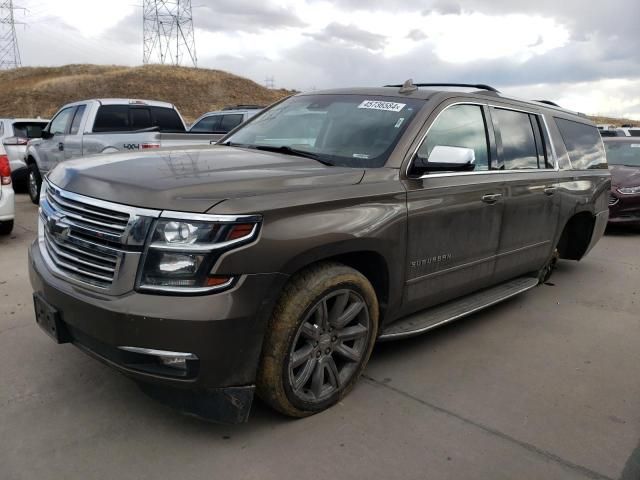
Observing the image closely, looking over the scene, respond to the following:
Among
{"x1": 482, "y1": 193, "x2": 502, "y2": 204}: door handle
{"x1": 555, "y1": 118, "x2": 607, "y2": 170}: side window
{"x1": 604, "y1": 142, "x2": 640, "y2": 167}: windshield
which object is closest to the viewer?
{"x1": 482, "y1": 193, "x2": 502, "y2": 204}: door handle

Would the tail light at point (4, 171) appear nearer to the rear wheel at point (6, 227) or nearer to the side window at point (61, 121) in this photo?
the rear wheel at point (6, 227)

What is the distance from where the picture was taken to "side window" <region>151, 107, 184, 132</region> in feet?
32.1

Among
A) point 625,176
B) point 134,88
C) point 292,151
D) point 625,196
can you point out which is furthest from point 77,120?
point 134,88

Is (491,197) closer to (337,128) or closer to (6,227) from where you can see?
(337,128)

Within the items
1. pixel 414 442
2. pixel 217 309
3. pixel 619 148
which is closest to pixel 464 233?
pixel 414 442

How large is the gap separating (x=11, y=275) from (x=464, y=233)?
450 centimetres

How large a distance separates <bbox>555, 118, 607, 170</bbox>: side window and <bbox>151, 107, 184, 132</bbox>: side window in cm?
665

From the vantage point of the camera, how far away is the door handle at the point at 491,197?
3.94 meters

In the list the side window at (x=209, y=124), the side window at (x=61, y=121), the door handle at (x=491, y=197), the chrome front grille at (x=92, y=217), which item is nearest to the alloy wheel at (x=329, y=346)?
the chrome front grille at (x=92, y=217)

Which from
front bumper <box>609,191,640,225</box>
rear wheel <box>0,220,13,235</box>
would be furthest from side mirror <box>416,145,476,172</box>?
front bumper <box>609,191,640,225</box>

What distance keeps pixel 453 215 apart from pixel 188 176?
1.80 metres

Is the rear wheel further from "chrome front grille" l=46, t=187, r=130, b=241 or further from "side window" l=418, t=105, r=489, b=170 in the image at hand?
"side window" l=418, t=105, r=489, b=170

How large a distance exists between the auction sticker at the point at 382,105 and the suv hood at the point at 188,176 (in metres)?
0.75

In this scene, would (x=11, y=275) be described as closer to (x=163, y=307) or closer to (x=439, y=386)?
(x=163, y=307)
